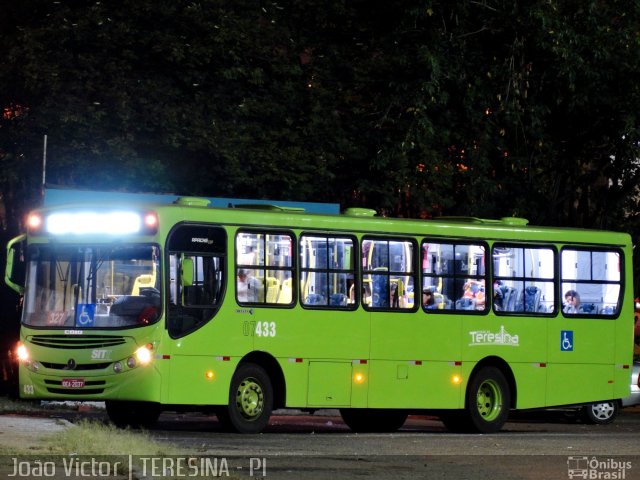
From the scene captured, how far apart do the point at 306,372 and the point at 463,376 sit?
3.00 metres

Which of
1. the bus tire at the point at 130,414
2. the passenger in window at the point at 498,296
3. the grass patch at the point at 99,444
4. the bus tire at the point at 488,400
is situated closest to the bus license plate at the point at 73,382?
the bus tire at the point at 130,414

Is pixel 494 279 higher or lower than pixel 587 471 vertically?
higher

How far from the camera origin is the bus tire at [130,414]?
70.9 feet

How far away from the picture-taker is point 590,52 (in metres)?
33.6

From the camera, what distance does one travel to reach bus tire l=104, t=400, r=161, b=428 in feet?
70.9

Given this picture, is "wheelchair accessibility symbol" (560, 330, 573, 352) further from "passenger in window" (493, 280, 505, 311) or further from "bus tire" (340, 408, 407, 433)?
"bus tire" (340, 408, 407, 433)

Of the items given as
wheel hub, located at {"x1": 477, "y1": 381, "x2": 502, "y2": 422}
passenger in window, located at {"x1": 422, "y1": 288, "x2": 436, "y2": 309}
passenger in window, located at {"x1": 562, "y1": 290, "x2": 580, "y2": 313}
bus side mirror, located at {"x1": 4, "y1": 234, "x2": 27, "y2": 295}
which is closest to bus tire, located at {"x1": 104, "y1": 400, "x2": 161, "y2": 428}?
bus side mirror, located at {"x1": 4, "y1": 234, "x2": 27, "y2": 295}

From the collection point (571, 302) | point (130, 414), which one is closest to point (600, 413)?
point (571, 302)

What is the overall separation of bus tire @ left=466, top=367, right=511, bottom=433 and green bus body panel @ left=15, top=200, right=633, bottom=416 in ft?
0.65

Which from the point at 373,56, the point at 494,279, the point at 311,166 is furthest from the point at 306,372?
the point at 373,56

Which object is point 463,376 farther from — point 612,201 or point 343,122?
point 612,201

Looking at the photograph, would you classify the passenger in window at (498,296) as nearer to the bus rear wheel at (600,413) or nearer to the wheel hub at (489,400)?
the wheel hub at (489,400)

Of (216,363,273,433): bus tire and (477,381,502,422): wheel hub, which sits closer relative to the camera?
(216,363,273,433): bus tire

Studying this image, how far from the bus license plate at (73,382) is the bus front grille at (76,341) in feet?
1.30
